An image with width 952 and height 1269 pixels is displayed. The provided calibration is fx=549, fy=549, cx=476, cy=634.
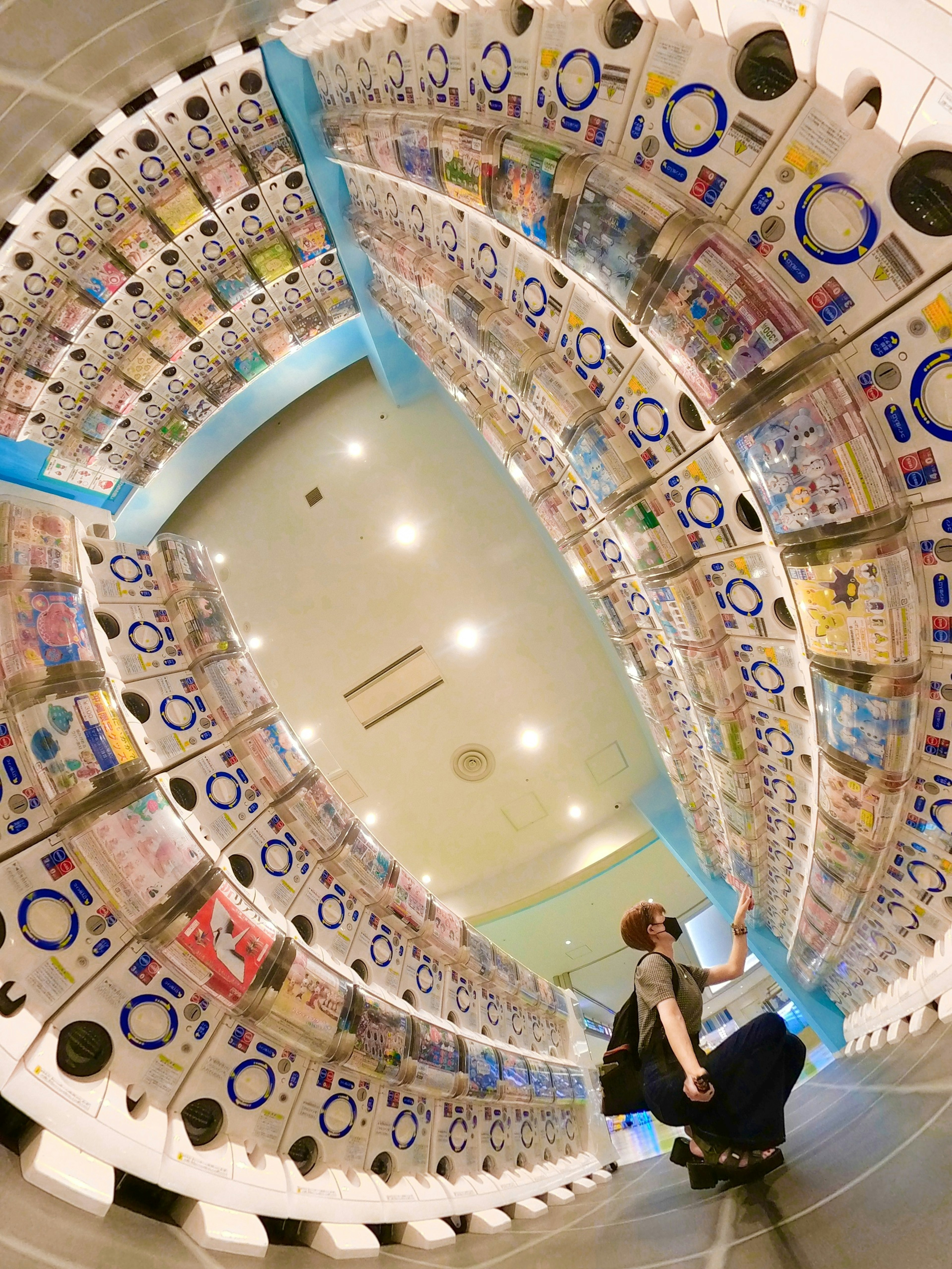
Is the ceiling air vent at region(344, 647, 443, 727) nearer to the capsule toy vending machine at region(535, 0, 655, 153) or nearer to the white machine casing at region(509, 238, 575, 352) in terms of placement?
the white machine casing at region(509, 238, 575, 352)

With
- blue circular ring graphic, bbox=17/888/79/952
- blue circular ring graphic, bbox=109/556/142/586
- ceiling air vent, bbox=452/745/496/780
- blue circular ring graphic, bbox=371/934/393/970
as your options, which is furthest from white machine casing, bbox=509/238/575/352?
ceiling air vent, bbox=452/745/496/780

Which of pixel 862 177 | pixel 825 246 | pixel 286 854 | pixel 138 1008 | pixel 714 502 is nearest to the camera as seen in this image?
pixel 862 177

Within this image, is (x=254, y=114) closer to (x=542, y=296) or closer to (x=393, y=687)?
(x=542, y=296)

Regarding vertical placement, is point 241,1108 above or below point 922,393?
below

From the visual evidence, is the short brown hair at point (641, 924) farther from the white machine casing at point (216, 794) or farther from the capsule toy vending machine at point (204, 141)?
the capsule toy vending machine at point (204, 141)

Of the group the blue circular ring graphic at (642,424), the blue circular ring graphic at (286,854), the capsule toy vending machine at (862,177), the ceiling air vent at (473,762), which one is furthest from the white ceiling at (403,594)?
the capsule toy vending machine at (862,177)

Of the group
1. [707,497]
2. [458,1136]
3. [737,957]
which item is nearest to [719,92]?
[707,497]

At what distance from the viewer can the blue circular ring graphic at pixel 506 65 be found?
168 cm

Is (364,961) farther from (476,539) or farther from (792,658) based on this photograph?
(476,539)

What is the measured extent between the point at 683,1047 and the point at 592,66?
8.72 feet

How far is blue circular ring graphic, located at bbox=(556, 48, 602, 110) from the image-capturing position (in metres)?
1.44

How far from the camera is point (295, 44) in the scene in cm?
255

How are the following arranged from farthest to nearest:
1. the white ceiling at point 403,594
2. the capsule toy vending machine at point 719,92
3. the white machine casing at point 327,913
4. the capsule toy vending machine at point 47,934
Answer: the white ceiling at point 403,594 < the white machine casing at point 327,913 < the capsule toy vending machine at point 47,934 < the capsule toy vending machine at point 719,92

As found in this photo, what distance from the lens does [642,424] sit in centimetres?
194
